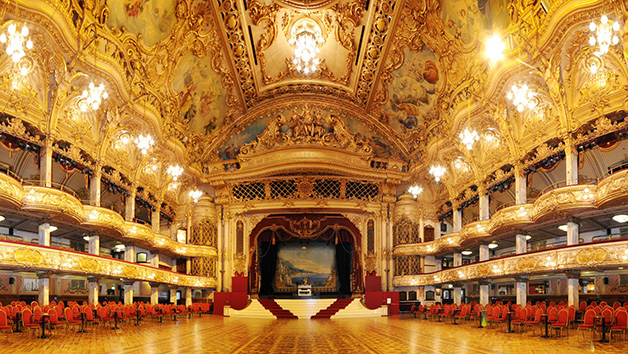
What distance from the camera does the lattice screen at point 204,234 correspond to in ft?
109

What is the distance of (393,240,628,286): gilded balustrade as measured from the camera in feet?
54.2

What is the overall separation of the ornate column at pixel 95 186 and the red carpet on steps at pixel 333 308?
12.1 metres

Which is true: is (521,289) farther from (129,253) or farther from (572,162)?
(129,253)

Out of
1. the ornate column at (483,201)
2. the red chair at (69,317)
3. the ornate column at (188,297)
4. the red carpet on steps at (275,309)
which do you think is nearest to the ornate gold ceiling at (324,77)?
the ornate column at (483,201)

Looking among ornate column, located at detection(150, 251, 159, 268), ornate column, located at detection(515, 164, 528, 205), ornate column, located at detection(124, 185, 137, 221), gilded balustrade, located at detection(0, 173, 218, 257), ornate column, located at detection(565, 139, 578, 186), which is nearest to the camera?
gilded balustrade, located at detection(0, 173, 218, 257)

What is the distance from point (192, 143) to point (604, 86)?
71.2 feet

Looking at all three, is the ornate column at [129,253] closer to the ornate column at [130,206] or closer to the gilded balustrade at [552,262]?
the ornate column at [130,206]

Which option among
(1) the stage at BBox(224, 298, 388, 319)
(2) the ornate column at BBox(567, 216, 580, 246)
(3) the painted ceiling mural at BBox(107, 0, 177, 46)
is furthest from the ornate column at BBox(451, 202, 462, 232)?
(3) the painted ceiling mural at BBox(107, 0, 177, 46)

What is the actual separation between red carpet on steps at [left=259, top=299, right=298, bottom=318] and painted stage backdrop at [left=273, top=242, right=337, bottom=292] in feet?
12.7

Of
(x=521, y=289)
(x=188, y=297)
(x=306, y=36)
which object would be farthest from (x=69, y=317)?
(x=521, y=289)

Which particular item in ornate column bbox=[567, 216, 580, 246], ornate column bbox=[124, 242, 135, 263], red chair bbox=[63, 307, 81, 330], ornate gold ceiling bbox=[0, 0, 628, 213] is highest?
ornate gold ceiling bbox=[0, 0, 628, 213]

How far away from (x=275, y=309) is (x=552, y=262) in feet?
48.0

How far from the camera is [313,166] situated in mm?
31203

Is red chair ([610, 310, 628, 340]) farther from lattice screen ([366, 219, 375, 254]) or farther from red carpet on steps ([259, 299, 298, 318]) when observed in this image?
lattice screen ([366, 219, 375, 254])
